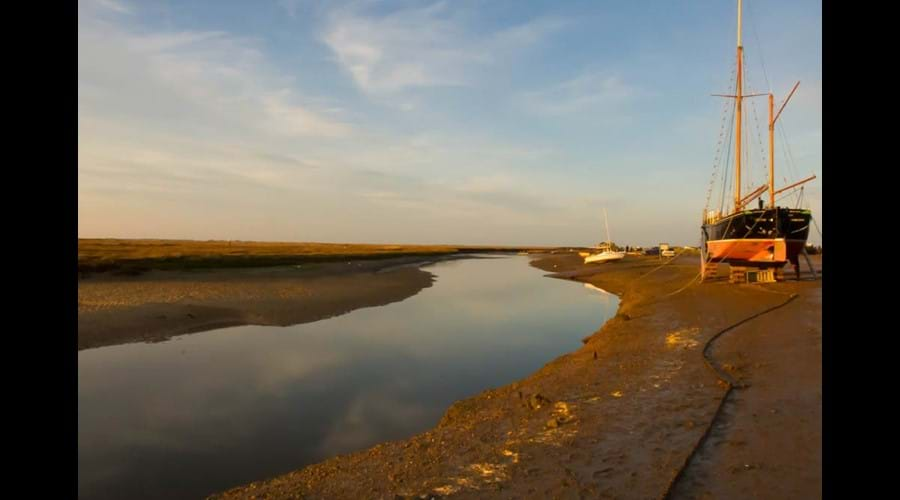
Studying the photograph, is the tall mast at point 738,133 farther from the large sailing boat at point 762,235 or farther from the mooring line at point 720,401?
the mooring line at point 720,401

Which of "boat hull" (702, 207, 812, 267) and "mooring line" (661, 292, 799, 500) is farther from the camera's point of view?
"boat hull" (702, 207, 812, 267)

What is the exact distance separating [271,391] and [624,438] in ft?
30.8

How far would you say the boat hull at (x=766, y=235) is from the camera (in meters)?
29.0

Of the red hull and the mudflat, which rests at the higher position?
the red hull

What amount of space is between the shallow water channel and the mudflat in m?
1.58

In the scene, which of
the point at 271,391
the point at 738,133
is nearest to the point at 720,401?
the point at 271,391

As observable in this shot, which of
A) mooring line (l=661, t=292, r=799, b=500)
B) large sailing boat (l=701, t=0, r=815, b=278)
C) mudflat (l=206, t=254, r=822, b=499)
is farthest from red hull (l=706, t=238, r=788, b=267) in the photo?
mudflat (l=206, t=254, r=822, b=499)

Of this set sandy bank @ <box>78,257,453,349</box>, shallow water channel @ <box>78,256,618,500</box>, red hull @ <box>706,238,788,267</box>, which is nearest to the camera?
shallow water channel @ <box>78,256,618,500</box>

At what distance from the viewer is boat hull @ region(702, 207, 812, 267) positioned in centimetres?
2897

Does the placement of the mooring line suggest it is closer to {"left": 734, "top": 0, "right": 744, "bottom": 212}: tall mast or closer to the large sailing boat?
the large sailing boat

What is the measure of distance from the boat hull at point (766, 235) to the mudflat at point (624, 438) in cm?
1759

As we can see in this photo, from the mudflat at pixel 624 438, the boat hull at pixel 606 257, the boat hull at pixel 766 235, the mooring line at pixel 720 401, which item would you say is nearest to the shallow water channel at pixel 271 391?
the mudflat at pixel 624 438

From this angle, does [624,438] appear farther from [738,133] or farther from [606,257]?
[606,257]
